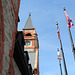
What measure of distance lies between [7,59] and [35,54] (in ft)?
94.5

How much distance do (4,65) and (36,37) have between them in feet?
134

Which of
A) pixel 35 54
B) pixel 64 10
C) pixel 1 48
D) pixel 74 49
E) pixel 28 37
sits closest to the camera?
pixel 1 48

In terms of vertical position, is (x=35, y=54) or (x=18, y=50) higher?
(x=18, y=50)

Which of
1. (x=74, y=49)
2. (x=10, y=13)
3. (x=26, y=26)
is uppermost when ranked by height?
(x=26, y=26)

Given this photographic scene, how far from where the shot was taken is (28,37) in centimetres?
4534

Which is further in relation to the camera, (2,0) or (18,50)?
(18,50)

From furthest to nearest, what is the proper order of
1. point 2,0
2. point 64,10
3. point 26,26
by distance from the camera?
point 26,26
point 64,10
point 2,0

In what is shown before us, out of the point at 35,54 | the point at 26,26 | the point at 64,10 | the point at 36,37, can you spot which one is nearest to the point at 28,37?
the point at 36,37

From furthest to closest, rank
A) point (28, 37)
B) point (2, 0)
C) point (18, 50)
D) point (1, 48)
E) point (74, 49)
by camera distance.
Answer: point (28, 37) < point (18, 50) < point (74, 49) < point (2, 0) < point (1, 48)

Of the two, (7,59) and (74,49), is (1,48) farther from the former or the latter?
(74,49)

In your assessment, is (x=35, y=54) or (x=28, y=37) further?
(x=28, y=37)

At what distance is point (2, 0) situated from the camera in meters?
6.13

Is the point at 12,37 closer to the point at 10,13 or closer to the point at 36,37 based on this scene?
the point at 10,13

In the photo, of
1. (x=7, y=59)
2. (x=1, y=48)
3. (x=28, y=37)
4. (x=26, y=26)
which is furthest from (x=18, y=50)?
(x=26, y=26)
